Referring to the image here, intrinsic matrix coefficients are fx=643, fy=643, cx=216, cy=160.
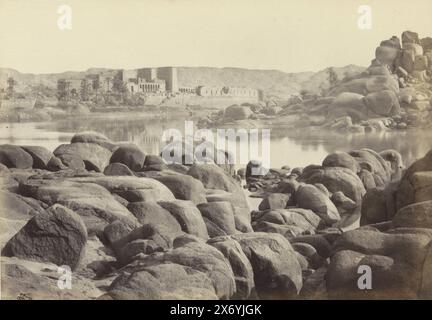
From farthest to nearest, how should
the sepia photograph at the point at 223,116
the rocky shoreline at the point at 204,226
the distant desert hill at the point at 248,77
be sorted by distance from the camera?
1. the distant desert hill at the point at 248,77
2. the sepia photograph at the point at 223,116
3. the rocky shoreline at the point at 204,226

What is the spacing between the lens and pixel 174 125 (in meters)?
9.02

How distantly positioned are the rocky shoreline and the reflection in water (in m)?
0.13

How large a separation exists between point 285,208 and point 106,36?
341cm

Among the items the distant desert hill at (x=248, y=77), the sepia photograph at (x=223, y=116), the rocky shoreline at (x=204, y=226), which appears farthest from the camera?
the distant desert hill at (x=248, y=77)

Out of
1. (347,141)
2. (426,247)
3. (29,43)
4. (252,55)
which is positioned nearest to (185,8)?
(252,55)

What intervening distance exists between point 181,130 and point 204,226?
4.66 ft

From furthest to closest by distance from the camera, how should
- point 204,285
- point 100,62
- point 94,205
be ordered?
1. point 100,62
2. point 94,205
3. point 204,285

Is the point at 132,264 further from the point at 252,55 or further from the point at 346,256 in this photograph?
the point at 252,55

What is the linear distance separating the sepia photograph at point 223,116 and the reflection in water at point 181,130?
0.02 metres

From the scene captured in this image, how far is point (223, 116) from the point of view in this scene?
9.07 m

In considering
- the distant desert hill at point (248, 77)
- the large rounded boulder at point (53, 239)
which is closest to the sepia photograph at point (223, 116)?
the distant desert hill at point (248, 77)

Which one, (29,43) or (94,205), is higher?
(29,43)

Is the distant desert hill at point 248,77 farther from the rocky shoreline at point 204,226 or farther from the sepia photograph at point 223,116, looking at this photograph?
the rocky shoreline at point 204,226

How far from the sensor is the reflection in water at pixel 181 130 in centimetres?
882
